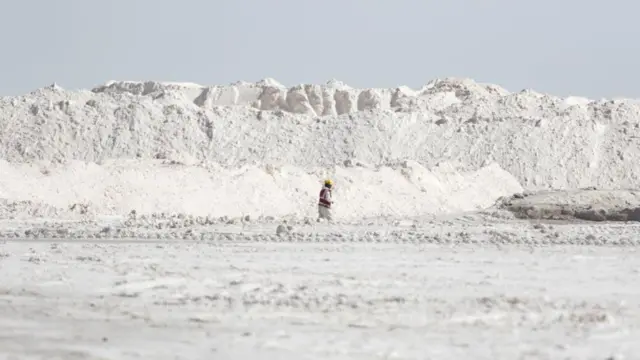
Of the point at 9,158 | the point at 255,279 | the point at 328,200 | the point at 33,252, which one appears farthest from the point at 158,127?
the point at 255,279

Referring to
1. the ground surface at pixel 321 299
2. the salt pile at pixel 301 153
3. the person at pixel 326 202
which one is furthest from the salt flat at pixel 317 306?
the salt pile at pixel 301 153

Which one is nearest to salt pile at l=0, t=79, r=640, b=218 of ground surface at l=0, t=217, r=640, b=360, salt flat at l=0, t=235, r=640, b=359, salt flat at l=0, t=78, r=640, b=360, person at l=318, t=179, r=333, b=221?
salt flat at l=0, t=78, r=640, b=360

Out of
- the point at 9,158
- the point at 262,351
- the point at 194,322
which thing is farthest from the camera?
the point at 9,158

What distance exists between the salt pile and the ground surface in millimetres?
14605

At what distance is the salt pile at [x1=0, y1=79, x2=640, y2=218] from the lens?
95.1 feet

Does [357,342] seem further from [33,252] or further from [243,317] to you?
[33,252]

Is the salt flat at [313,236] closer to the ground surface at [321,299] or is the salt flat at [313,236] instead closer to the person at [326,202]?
the ground surface at [321,299]

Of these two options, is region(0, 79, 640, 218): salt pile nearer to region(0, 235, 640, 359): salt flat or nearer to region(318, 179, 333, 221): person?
region(318, 179, 333, 221): person

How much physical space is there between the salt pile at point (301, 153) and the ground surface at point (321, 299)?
14605mm

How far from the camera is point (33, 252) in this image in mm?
12742

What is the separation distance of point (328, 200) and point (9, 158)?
2066 centimetres

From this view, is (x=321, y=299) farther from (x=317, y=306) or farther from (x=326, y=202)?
(x=326, y=202)

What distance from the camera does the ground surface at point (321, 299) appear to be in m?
6.12

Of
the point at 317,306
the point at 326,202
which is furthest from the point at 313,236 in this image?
the point at 317,306
